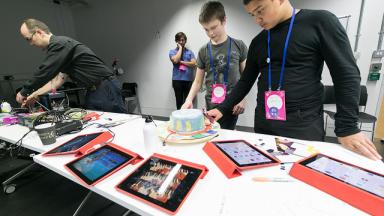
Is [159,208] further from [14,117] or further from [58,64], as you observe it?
[14,117]

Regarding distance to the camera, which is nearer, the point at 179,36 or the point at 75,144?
the point at 75,144

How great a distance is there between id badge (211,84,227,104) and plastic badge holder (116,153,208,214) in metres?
0.84

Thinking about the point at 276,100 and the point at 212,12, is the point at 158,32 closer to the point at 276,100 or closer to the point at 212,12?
the point at 212,12

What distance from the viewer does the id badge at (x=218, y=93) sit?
4.96 feet

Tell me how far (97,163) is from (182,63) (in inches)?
108

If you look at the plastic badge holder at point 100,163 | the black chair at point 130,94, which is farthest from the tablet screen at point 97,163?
the black chair at point 130,94

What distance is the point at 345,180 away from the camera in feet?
1.84

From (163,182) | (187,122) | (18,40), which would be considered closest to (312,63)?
(187,122)

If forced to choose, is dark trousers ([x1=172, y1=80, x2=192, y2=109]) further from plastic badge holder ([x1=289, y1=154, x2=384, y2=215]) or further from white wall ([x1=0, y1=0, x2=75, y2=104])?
white wall ([x1=0, y1=0, x2=75, y2=104])

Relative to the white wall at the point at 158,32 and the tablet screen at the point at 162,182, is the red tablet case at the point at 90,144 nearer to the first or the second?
the tablet screen at the point at 162,182

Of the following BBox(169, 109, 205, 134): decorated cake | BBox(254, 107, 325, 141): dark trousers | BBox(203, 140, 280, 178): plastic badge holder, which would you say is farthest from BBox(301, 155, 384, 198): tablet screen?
BBox(169, 109, 205, 134): decorated cake

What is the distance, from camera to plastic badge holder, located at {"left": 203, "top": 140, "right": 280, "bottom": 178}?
2.25ft

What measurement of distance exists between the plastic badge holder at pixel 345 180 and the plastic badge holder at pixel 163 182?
1.11ft

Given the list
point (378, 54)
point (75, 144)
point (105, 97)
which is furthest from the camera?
point (378, 54)
